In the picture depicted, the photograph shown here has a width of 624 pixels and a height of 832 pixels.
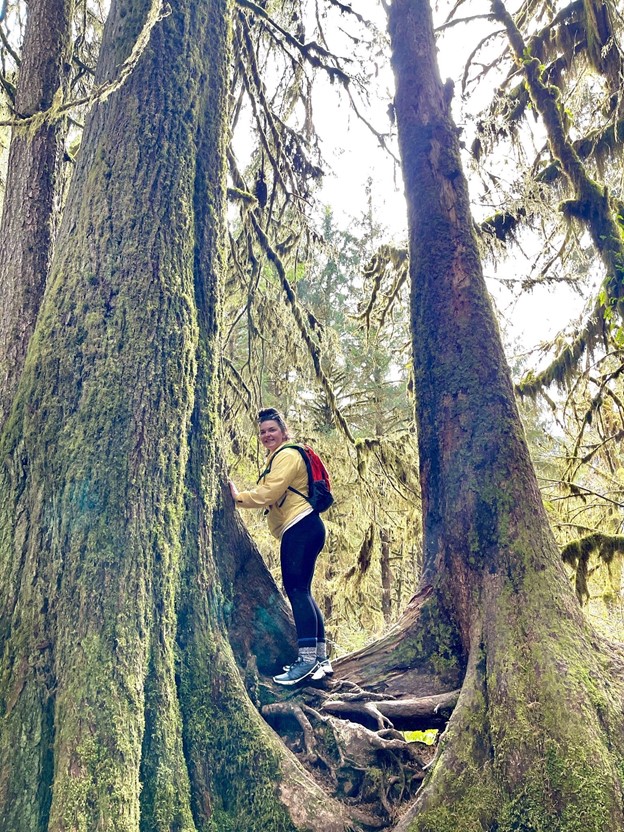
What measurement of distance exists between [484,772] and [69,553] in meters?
2.16

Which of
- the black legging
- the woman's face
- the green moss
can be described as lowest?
the green moss

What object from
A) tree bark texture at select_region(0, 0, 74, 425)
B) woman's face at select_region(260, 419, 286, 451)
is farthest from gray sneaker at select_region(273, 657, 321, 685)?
tree bark texture at select_region(0, 0, 74, 425)

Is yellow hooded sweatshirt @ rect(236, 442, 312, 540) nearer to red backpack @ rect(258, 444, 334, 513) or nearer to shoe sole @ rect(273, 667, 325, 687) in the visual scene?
red backpack @ rect(258, 444, 334, 513)

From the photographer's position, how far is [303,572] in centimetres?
423

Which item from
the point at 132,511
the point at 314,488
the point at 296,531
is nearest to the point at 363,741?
the point at 296,531

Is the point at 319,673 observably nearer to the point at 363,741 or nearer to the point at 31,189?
the point at 363,741

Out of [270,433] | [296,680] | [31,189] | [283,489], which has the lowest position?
[296,680]

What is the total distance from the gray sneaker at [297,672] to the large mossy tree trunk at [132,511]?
1.75 feet

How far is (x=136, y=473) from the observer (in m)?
2.91

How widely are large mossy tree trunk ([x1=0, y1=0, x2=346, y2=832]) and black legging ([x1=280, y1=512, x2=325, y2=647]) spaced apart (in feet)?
1.86

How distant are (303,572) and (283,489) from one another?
554 mm

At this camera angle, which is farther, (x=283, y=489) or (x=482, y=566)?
(x=283, y=489)

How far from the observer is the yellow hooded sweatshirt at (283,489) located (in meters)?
4.20

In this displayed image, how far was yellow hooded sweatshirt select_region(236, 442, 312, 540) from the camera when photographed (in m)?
4.20
